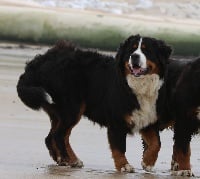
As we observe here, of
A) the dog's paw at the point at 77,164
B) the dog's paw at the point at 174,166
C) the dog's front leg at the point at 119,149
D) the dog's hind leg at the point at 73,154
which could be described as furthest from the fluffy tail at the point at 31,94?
the dog's paw at the point at 174,166

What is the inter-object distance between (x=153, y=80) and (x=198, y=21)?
25.1 meters

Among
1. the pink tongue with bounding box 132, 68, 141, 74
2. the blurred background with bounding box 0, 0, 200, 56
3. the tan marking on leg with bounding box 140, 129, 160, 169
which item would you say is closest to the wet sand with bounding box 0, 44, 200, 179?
the tan marking on leg with bounding box 140, 129, 160, 169

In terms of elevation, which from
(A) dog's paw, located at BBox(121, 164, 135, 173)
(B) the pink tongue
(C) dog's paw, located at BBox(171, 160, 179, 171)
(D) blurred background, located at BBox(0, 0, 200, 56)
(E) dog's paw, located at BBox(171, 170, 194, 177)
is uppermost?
(D) blurred background, located at BBox(0, 0, 200, 56)

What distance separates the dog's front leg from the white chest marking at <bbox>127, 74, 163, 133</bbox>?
16 centimetres

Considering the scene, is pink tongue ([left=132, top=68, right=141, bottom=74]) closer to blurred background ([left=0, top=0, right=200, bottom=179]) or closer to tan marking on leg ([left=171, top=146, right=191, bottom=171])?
tan marking on leg ([left=171, top=146, right=191, bottom=171])

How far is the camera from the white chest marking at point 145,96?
983 cm

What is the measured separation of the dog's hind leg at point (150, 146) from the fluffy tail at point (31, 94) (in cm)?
Answer: 108

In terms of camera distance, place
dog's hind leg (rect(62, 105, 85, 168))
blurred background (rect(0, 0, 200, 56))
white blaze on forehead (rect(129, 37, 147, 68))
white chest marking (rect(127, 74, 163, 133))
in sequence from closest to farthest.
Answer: white blaze on forehead (rect(129, 37, 147, 68)), white chest marking (rect(127, 74, 163, 133)), dog's hind leg (rect(62, 105, 85, 168)), blurred background (rect(0, 0, 200, 56))

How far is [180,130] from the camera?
9.63 m

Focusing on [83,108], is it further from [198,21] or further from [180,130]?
[198,21]

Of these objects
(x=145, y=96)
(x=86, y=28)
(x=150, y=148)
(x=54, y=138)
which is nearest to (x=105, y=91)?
(x=145, y=96)

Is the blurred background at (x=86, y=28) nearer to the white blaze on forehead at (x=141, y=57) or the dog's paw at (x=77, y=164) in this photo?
the dog's paw at (x=77, y=164)

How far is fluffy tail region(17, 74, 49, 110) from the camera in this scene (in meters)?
10.3

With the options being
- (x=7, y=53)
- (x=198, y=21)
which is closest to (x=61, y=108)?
(x=7, y=53)
